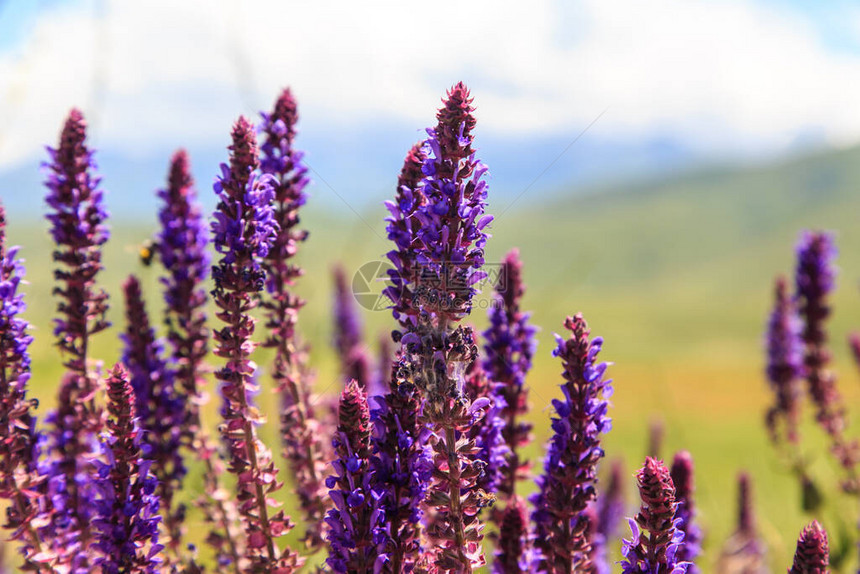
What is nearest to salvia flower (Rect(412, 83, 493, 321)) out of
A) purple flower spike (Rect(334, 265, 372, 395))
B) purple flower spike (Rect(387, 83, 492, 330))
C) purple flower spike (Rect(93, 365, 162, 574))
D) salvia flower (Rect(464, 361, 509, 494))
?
purple flower spike (Rect(387, 83, 492, 330))

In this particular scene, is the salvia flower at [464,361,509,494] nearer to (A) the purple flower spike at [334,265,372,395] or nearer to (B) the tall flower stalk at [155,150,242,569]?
(B) the tall flower stalk at [155,150,242,569]

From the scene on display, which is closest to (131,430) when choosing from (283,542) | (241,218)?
(241,218)

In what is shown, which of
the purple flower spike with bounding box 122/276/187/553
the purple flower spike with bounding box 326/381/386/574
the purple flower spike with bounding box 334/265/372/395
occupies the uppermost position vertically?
the purple flower spike with bounding box 334/265/372/395

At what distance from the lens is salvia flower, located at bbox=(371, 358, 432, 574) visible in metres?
3.71

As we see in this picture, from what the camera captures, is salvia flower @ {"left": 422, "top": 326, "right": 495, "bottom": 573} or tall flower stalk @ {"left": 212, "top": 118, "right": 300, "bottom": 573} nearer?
salvia flower @ {"left": 422, "top": 326, "right": 495, "bottom": 573}

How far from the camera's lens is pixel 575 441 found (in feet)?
13.9

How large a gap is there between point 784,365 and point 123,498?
10.1 metres

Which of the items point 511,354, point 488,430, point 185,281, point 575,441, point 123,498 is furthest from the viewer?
point 185,281

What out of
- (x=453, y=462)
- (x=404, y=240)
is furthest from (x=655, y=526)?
(x=404, y=240)

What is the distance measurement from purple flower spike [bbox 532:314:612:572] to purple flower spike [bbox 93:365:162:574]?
2336 millimetres

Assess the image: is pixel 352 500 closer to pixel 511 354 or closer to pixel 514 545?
pixel 514 545

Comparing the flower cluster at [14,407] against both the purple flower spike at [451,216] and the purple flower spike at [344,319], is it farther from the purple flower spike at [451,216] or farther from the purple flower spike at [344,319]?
the purple flower spike at [344,319]

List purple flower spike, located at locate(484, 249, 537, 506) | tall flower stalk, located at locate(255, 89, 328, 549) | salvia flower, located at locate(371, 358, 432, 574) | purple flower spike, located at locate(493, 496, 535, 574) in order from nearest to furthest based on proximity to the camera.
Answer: salvia flower, located at locate(371, 358, 432, 574), purple flower spike, located at locate(493, 496, 535, 574), purple flower spike, located at locate(484, 249, 537, 506), tall flower stalk, located at locate(255, 89, 328, 549)

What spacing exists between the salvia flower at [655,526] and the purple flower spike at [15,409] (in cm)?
356
